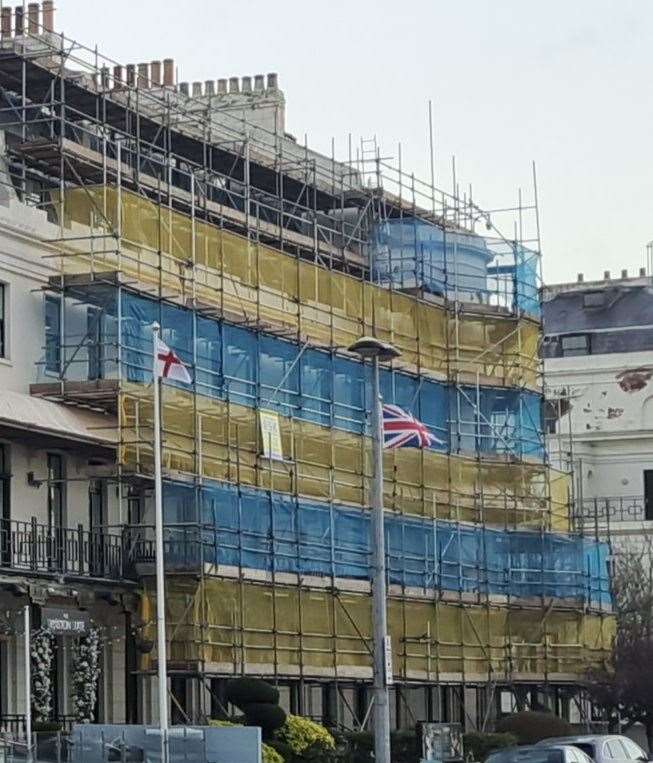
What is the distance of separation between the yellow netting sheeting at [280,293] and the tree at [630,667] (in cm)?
882

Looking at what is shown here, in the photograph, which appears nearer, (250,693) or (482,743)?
(250,693)

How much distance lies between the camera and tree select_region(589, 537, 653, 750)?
69.5 meters

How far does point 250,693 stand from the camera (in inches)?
1967

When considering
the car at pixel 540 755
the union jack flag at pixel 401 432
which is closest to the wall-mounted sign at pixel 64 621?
the union jack flag at pixel 401 432

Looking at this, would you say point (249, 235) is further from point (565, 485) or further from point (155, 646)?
point (565, 485)

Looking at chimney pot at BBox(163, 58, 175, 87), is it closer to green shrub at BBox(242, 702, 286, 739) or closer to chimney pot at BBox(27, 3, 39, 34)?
chimney pot at BBox(27, 3, 39, 34)

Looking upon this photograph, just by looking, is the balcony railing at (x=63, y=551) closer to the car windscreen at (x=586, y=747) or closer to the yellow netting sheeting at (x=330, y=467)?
the yellow netting sheeting at (x=330, y=467)

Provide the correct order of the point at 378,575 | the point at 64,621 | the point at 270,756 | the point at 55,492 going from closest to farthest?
the point at 378,575 < the point at 270,756 < the point at 64,621 < the point at 55,492

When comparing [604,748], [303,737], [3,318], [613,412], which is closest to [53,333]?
[3,318]

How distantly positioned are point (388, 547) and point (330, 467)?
11.2ft

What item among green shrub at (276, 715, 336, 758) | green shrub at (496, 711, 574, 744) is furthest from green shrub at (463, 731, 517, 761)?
green shrub at (276, 715, 336, 758)

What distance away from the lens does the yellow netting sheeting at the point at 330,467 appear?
5178cm

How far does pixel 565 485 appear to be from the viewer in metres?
70.1

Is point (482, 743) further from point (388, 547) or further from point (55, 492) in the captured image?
point (55, 492)
